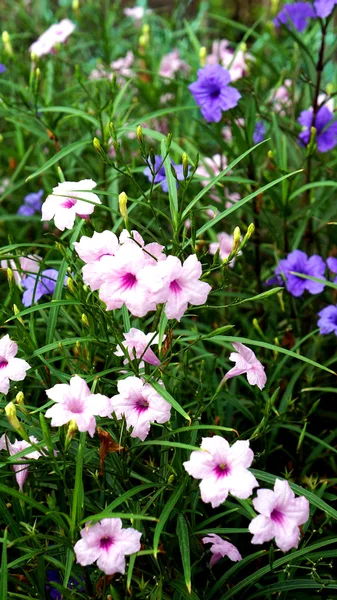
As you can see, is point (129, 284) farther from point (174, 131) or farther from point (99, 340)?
point (174, 131)

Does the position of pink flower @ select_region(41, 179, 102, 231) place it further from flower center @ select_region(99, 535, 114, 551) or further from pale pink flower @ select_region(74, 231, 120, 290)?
flower center @ select_region(99, 535, 114, 551)

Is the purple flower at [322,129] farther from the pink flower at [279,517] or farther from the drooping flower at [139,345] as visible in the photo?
the pink flower at [279,517]

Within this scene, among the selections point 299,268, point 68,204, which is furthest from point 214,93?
point 68,204

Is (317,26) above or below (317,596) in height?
above

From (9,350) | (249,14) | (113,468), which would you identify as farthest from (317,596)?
(249,14)

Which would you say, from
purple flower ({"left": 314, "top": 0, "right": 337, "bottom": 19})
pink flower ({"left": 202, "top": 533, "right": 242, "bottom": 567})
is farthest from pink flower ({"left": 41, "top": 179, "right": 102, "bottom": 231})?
purple flower ({"left": 314, "top": 0, "right": 337, "bottom": 19})
